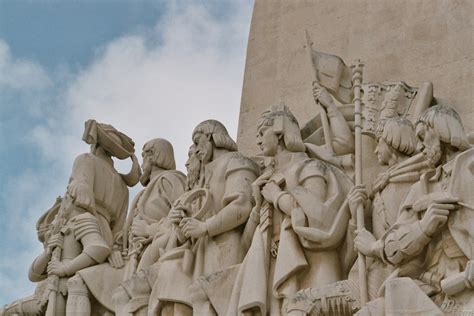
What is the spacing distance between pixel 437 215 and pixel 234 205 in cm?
236

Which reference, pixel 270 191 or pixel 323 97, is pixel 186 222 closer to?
pixel 270 191

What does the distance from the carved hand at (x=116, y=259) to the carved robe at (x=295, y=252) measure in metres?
2.10

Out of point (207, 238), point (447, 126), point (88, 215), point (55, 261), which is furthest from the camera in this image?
point (88, 215)

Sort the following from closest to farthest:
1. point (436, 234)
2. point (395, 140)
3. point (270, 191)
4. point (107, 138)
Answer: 1. point (436, 234)
2. point (395, 140)
3. point (270, 191)
4. point (107, 138)

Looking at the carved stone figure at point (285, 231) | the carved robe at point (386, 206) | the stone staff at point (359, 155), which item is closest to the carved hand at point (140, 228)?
the carved stone figure at point (285, 231)

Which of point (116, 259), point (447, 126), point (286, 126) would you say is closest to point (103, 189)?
point (116, 259)

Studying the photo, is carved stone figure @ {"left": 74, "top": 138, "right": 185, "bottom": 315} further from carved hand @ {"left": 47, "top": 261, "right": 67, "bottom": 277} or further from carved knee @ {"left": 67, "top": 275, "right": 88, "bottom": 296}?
carved hand @ {"left": 47, "top": 261, "right": 67, "bottom": 277}

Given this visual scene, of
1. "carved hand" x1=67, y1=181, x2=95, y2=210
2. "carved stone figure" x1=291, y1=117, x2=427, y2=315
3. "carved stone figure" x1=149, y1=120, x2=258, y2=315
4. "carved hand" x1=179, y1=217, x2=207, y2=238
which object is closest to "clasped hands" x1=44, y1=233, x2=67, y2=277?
"carved hand" x1=67, y1=181, x2=95, y2=210

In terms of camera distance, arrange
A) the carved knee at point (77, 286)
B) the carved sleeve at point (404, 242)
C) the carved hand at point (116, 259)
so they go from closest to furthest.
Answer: the carved sleeve at point (404, 242)
the carved knee at point (77, 286)
the carved hand at point (116, 259)

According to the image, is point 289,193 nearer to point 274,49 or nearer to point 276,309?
point 276,309

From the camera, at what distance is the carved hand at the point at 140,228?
12741 mm

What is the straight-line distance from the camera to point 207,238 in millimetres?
11719

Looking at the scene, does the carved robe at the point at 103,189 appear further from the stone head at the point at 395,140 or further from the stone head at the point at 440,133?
the stone head at the point at 440,133

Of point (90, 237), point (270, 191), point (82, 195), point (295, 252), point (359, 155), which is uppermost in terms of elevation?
point (82, 195)
